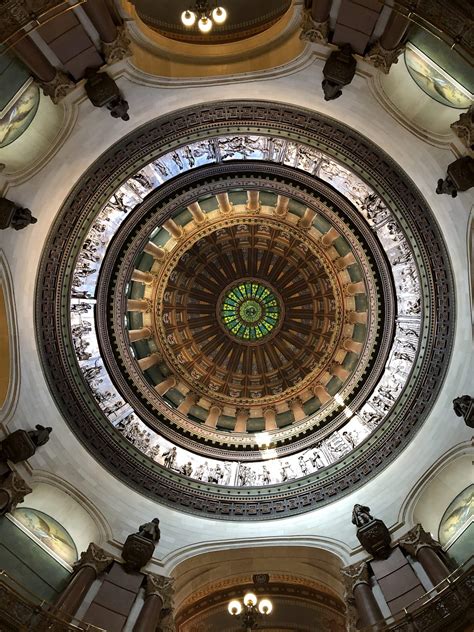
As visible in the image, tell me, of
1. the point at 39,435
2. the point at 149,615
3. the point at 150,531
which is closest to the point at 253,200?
the point at 39,435

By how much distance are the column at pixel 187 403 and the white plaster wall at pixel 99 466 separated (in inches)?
239

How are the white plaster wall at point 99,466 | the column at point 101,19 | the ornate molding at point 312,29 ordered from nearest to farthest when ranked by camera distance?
1. the column at point 101,19
2. the ornate molding at point 312,29
3. the white plaster wall at point 99,466

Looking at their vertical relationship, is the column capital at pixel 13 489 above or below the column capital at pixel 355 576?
below

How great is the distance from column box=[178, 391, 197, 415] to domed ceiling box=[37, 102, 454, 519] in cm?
17

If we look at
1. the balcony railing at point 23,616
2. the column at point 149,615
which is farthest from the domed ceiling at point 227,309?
the balcony railing at point 23,616

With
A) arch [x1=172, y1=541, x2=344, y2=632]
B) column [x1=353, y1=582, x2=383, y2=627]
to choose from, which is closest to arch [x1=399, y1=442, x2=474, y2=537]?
column [x1=353, y1=582, x2=383, y2=627]

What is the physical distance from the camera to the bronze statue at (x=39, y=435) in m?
13.6

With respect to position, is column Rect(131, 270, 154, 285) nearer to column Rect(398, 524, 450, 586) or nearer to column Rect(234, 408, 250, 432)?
column Rect(234, 408, 250, 432)

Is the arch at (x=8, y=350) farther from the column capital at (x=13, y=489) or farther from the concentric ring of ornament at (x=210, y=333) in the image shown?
the concentric ring of ornament at (x=210, y=333)

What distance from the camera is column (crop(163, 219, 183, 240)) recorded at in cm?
2019

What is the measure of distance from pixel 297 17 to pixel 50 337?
1075cm

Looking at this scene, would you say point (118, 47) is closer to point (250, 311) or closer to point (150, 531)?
point (150, 531)

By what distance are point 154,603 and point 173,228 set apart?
1302cm

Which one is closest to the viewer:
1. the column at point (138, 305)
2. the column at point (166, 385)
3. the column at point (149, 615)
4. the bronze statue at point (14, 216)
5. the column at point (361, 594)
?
the column at point (361, 594)
